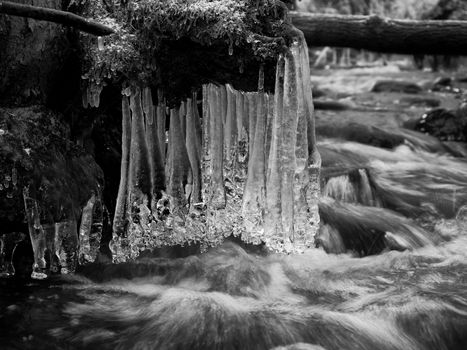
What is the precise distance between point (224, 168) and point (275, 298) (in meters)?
0.96

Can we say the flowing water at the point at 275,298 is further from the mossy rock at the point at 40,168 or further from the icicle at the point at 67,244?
the mossy rock at the point at 40,168

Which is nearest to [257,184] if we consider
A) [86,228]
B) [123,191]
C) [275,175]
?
[275,175]

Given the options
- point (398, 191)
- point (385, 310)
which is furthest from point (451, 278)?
point (398, 191)

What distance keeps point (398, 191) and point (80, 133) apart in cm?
372

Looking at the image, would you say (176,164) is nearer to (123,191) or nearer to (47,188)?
(123,191)

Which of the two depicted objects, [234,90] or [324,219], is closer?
[234,90]

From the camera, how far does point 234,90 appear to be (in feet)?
12.6

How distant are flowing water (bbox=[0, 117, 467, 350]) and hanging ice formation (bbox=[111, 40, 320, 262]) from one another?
305mm

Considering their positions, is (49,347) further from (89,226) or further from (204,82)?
(204,82)

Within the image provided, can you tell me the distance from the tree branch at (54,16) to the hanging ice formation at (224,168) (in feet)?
1.44

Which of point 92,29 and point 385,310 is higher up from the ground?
point 92,29

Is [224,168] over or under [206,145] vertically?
under

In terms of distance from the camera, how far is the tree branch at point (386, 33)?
23.3 feet

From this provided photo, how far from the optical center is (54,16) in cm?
324
